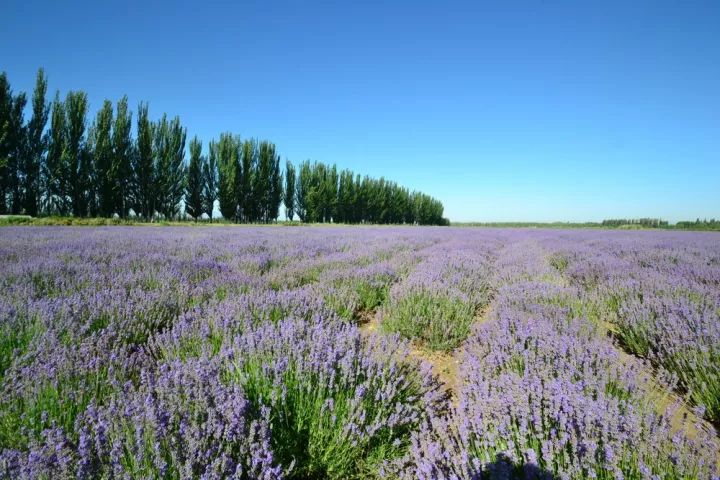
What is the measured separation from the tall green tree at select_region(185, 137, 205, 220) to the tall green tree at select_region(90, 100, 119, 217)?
22.6ft

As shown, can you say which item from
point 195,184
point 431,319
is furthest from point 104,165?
point 431,319

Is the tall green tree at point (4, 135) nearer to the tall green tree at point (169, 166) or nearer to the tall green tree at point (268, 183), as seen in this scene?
the tall green tree at point (169, 166)

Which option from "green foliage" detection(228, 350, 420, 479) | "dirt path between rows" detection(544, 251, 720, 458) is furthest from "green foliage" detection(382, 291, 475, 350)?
"green foliage" detection(228, 350, 420, 479)

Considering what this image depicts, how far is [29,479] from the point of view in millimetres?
868

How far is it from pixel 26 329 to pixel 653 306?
188 inches

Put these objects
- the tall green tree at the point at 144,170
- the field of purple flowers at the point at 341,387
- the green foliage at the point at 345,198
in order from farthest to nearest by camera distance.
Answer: the green foliage at the point at 345,198 < the tall green tree at the point at 144,170 < the field of purple flowers at the point at 341,387

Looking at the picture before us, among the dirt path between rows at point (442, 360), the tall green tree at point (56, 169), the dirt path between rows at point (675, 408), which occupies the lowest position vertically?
the dirt path between rows at point (442, 360)

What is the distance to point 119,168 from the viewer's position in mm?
24656

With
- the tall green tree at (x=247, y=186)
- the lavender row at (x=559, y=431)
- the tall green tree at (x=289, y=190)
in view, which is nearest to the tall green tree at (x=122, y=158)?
the tall green tree at (x=247, y=186)

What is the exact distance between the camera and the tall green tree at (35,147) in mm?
22719

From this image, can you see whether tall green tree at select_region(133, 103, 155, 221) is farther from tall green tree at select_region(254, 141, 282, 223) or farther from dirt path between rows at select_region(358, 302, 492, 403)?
dirt path between rows at select_region(358, 302, 492, 403)

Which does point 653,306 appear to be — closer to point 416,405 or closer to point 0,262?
point 416,405

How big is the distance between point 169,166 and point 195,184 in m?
4.01

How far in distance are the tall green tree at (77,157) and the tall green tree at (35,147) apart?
1.60 m
